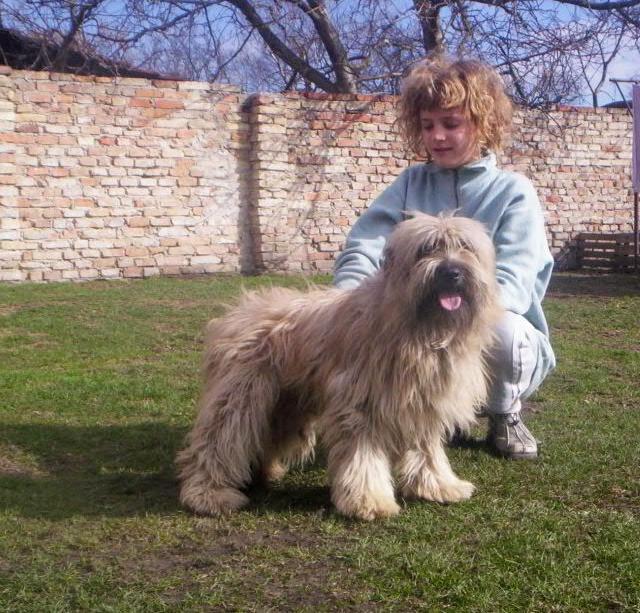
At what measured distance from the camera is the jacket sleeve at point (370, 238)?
3883mm

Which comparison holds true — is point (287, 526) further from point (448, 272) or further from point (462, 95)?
point (462, 95)

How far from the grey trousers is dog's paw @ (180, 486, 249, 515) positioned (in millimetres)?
1278

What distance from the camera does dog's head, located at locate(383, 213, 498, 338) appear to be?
2975mm

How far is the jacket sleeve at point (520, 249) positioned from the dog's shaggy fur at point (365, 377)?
39 centimetres

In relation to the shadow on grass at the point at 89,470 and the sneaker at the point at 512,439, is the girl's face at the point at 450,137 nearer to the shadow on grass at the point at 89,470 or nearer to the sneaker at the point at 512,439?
the sneaker at the point at 512,439

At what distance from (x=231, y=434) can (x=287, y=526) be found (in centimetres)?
47

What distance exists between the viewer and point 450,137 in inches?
152

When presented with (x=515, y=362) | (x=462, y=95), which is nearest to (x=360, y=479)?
(x=515, y=362)

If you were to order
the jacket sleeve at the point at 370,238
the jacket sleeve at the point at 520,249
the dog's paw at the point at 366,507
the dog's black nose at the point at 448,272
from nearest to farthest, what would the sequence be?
the dog's black nose at the point at 448,272 → the dog's paw at the point at 366,507 → the jacket sleeve at the point at 520,249 → the jacket sleeve at the point at 370,238

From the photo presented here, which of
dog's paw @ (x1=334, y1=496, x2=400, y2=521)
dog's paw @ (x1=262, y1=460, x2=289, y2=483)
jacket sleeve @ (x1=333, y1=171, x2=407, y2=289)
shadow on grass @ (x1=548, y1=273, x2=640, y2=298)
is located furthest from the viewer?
shadow on grass @ (x1=548, y1=273, x2=640, y2=298)

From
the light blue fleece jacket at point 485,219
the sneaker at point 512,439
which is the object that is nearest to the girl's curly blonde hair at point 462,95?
the light blue fleece jacket at point 485,219

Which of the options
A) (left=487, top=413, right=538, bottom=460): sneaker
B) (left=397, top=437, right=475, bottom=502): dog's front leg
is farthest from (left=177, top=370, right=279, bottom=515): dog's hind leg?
(left=487, top=413, right=538, bottom=460): sneaker

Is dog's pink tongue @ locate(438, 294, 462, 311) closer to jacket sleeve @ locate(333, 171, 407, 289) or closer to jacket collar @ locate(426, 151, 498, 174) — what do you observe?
jacket sleeve @ locate(333, 171, 407, 289)

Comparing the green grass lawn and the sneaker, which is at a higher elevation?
the sneaker
